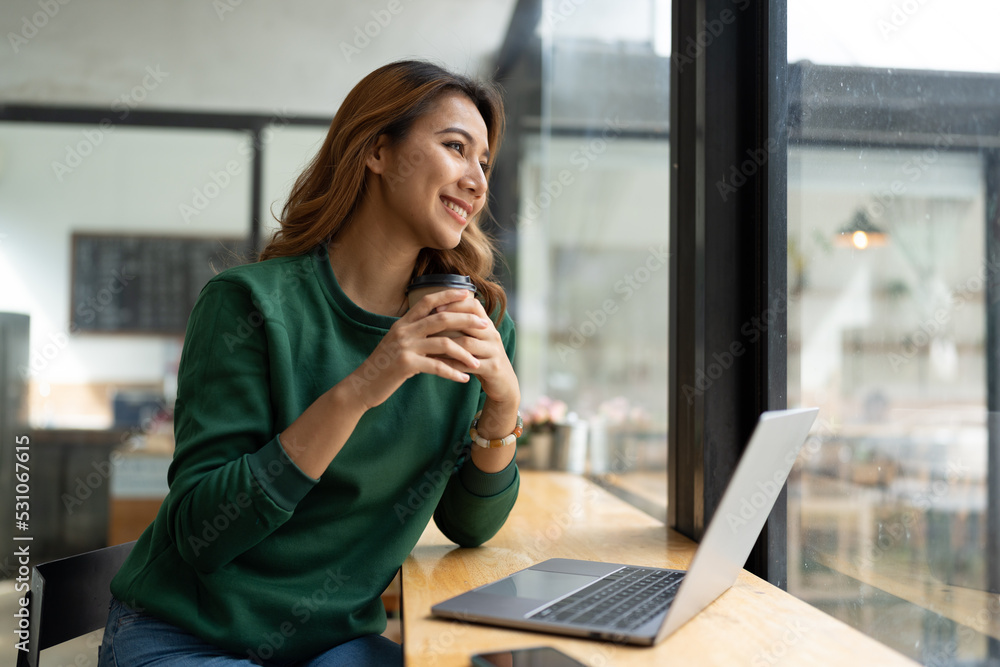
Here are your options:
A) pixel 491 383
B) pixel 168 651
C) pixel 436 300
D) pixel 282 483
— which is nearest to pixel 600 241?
pixel 491 383

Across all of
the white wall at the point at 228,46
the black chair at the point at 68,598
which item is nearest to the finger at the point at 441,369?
the black chair at the point at 68,598

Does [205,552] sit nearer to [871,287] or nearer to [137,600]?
[137,600]

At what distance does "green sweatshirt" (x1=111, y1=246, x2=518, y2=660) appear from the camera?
1005mm

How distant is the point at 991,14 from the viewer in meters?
0.87

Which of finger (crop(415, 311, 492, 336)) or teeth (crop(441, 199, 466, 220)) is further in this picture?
teeth (crop(441, 199, 466, 220))

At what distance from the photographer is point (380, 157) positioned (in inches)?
49.7

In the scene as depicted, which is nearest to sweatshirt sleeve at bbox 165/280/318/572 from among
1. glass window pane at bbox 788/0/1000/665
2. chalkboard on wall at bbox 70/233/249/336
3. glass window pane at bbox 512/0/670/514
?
glass window pane at bbox 788/0/1000/665

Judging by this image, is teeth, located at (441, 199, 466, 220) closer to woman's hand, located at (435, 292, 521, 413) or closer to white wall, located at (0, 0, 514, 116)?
woman's hand, located at (435, 292, 521, 413)

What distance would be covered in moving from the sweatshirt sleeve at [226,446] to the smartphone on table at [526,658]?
354mm

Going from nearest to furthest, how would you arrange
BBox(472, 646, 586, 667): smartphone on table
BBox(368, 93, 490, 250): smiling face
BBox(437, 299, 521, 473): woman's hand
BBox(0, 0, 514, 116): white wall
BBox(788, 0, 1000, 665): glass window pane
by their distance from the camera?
1. BBox(472, 646, 586, 667): smartphone on table
2. BBox(788, 0, 1000, 665): glass window pane
3. BBox(437, 299, 521, 473): woman's hand
4. BBox(368, 93, 490, 250): smiling face
5. BBox(0, 0, 514, 116): white wall

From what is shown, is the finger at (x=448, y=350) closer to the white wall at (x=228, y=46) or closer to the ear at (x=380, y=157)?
the ear at (x=380, y=157)

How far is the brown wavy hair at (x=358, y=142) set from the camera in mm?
1243

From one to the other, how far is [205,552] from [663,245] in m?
1.29

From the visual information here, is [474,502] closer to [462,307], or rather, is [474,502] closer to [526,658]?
[462,307]
